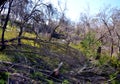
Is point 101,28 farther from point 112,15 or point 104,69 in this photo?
point 104,69

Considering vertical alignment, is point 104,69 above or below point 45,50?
below

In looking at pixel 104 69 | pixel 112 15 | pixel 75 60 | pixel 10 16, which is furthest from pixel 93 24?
pixel 75 60

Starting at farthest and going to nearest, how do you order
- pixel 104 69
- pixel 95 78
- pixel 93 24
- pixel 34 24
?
pixel 93 24, pixel 104 69, pixel 95 78, pixel 34 24

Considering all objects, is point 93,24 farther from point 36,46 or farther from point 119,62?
point 36,46

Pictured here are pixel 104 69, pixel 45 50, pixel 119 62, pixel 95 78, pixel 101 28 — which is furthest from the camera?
pixel 101 28

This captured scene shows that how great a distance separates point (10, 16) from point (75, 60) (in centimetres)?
992

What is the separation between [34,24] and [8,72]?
7122 millimetres

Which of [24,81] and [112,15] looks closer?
[24,81]

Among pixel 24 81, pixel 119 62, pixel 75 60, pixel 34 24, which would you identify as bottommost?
pixel 119 62

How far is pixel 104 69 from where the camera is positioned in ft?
72.7

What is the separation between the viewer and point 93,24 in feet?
150

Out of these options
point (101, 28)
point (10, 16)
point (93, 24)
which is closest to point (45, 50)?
point (10, 16)

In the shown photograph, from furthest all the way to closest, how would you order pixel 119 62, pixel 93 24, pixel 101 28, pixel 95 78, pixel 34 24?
pixel 93 24 → pixel 101 28 → pixel 119 62 → pixel 95 78 → pixel 34 24

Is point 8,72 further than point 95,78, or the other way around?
point 95,78
